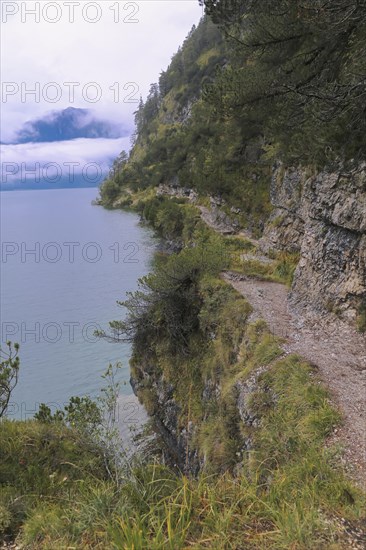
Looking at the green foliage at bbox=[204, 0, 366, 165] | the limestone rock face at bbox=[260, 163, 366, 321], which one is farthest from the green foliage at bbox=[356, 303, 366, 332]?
the green foliage at bbox=[204, 0, 366, 165]

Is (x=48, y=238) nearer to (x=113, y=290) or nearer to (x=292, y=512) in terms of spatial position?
(x=113, y=290)

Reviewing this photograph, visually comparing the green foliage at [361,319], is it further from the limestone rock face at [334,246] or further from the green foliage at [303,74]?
the green foliage at [303,74]

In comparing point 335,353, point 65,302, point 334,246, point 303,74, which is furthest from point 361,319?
point 65,302

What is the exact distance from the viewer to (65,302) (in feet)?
116

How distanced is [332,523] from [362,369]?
6114mm

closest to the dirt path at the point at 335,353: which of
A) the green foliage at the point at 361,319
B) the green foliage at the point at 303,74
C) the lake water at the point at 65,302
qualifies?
the green foliage at the point at 361,319

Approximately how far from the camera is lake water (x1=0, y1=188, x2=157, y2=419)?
22000 mm

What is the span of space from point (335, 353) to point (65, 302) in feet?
95.1

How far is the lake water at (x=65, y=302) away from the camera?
22000 mm

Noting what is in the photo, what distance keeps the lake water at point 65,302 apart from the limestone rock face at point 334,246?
10.7 m

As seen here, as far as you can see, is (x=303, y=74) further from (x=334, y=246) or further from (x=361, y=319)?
(x=361, y=319)

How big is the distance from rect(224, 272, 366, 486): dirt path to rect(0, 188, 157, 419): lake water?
29.4ft

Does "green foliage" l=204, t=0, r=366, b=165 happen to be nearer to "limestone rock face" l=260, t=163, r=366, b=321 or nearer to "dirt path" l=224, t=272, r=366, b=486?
"limestone rock face" l=260, t=163, r=366, b=321

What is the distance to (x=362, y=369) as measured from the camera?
10062 mm
